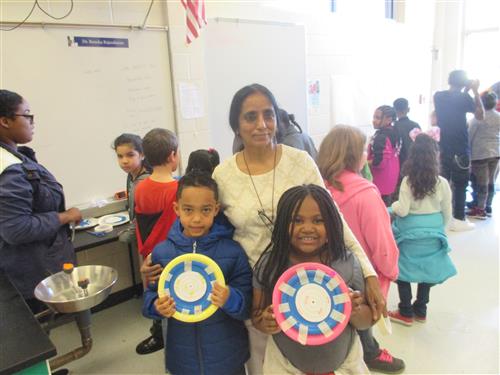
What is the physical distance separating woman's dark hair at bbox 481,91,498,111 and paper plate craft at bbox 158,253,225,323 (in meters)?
4.27

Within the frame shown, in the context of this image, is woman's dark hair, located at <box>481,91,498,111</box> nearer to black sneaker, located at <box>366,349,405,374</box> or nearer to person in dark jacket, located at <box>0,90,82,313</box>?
black sneaker, located at <box>366,349,405,374</box>

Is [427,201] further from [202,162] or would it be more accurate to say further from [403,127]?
[403,127]

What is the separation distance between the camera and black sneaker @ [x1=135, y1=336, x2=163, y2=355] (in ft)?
7.75

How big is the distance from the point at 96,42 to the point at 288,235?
2.12 m

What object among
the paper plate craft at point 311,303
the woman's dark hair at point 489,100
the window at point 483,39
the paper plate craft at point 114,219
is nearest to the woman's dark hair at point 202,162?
the paper plate craft at point 311,303

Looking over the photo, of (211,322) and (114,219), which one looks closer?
(211,322)

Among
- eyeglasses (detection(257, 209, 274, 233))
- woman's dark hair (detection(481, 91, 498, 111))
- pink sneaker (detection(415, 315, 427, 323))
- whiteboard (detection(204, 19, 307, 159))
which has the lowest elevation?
pink sneaker (detection(415, 315, 427, 323))

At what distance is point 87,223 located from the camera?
103 inches

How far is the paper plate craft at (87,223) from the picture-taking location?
8.37ft

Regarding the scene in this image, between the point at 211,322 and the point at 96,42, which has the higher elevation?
the point at 96,42

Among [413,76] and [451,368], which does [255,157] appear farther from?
[413,76]

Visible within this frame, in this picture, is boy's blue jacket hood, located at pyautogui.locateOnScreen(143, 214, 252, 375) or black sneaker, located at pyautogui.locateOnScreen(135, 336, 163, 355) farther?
black sneaker, located at pyautogui.locateOnScreen(135, 336, 163, 355)

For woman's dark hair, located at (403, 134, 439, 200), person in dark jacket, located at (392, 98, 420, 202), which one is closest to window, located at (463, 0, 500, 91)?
person in dark jacket, located at (392, 98, 420, 202)

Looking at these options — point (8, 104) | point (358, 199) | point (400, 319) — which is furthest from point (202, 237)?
point (400, 319)
